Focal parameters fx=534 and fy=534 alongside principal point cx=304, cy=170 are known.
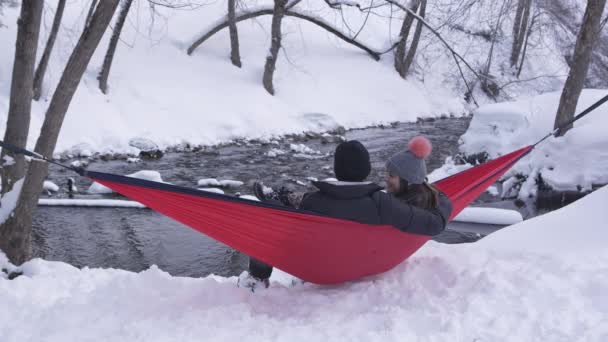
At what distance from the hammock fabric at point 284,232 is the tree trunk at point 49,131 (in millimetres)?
1030

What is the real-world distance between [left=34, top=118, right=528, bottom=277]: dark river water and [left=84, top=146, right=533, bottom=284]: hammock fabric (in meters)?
2.26

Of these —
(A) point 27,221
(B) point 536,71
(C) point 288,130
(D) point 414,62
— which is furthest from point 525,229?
(B) point 536,71

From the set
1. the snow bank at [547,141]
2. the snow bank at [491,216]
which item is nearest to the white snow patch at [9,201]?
the snow bank at [491,216]

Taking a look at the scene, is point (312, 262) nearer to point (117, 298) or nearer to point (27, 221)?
point (117, 298)

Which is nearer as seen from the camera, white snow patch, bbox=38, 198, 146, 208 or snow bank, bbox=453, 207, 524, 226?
snow bank, bbox=453, 207, 524, 226

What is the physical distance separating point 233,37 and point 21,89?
10435 millimetres

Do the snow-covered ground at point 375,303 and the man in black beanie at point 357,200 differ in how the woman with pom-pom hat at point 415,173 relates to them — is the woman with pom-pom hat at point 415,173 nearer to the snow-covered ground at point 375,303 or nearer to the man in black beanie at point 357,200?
the man in black beanie at point 357,200

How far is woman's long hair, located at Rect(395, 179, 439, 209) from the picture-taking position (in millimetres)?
2672

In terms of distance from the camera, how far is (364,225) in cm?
243

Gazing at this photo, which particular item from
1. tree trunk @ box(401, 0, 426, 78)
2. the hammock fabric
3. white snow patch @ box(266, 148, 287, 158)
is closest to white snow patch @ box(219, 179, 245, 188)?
white snow patch @ box(266, 148, 287, 158)

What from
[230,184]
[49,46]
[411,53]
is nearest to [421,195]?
[230,184]

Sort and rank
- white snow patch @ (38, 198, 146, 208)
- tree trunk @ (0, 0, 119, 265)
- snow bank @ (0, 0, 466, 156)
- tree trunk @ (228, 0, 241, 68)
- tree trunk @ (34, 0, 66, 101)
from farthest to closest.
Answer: tree trunk @ (228, 0, 241, 68), snow bank @ (0, 0, 466, 156), white snow patch @ (38, 198, 146, 208), tree trunk @ (34, 0, 66, 101), tree trunk @ (0, 0, 119, 265)

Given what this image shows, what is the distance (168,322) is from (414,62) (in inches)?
631

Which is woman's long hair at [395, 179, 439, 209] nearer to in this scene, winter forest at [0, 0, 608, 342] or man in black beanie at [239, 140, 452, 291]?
winter forest at [0, 0, 608, 342]
